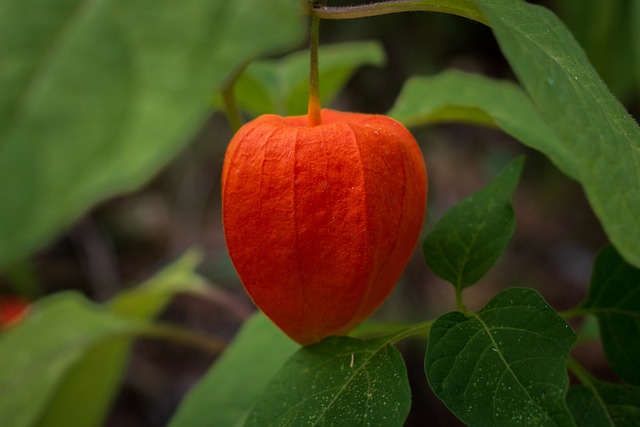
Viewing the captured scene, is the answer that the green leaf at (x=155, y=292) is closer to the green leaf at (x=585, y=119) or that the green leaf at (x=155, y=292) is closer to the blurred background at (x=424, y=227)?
the blurred background at (x=424, y=227)

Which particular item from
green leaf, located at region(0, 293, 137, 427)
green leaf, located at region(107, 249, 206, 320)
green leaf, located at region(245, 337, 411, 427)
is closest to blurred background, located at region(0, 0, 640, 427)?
Answer: green leaf, located at region(107, 249, 206, 320)

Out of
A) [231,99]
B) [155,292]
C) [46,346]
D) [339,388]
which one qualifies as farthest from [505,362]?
[155,292]

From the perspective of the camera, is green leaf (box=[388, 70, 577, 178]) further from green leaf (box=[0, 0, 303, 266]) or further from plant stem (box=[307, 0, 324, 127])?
green leaf (box=[0, 0, 303, 266])

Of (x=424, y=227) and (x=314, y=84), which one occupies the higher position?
(x=314, y=84)

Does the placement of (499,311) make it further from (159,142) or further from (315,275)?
(159,142)

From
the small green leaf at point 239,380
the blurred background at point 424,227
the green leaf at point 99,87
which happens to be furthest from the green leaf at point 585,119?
the blurred background at point 424,227

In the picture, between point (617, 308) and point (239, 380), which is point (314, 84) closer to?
point (617, 308)
